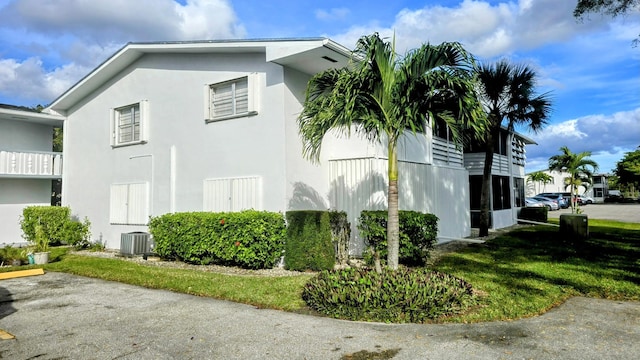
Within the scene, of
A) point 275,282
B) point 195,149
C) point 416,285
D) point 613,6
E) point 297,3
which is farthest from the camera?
point 195,149

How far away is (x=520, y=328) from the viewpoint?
5016 millimetres

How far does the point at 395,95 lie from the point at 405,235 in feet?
13.0

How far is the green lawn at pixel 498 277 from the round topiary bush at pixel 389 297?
10.1 inches

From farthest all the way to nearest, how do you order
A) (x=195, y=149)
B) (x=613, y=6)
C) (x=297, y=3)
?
(x=195, y=149) < (x=613, y=6) < (x=297, y=3)

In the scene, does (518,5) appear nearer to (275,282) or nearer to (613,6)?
(613,6)

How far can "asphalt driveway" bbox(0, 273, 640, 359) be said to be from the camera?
430 cm

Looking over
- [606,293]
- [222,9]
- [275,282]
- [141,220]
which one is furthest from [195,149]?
[606,293]

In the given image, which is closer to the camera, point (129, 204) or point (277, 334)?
point (277, 334)

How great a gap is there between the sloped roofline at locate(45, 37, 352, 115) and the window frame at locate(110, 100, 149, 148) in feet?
4.79

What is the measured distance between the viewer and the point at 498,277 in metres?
8.23

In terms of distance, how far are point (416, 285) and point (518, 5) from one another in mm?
9000

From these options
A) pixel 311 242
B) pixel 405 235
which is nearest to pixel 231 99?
pixel 311 242

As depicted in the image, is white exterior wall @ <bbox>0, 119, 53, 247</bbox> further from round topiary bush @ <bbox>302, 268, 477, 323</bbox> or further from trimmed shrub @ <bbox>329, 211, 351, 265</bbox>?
round topiary bush @ <bbox>302, 268, 477, 323</bbox>

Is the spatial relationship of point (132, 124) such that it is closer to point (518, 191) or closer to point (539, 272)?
point (539, 272)
